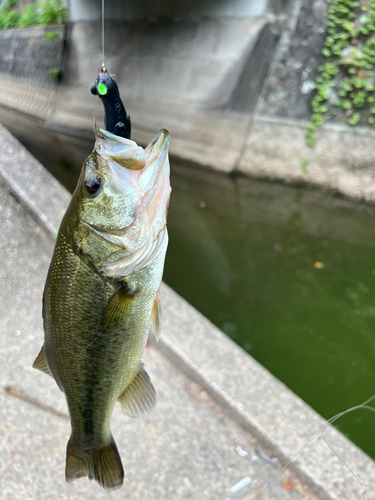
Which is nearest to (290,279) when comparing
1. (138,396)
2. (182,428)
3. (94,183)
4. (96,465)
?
(182,428)

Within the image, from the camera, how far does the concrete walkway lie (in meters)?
2.04

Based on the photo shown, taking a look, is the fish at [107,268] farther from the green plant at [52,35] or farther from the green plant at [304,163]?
the green plant at [52,35]

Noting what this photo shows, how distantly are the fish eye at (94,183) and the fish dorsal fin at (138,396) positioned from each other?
73 cm

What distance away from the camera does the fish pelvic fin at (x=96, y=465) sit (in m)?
1.48

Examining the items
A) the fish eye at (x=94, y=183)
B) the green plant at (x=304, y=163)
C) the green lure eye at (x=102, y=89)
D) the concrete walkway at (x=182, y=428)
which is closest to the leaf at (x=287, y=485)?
the concrete walkway at (x=182, y=428)

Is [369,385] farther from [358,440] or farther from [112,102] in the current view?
[112,102]

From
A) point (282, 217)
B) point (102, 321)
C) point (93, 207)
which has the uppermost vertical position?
point (93, 207)

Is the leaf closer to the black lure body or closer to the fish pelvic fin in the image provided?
the fish pelvic fin

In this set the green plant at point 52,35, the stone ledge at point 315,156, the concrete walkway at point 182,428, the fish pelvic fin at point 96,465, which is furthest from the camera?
the green plant at point 52,35

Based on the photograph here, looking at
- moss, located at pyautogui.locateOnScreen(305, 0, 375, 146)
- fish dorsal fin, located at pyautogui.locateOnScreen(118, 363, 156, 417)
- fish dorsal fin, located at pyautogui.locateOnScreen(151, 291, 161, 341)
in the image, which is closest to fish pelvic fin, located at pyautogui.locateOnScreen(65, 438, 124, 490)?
fish dorsal fin, located at pyautogui.locateOnScreen(118, 363, 156, 417)

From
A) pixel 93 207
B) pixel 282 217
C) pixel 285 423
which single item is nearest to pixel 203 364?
pixel 285 423

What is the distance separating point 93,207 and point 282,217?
5.22 m

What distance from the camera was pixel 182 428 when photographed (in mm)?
2301

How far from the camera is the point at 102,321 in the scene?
1.29 metres
